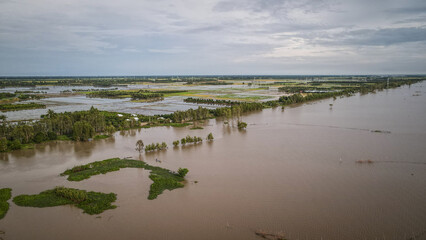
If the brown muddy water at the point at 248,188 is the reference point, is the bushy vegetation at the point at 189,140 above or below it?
above

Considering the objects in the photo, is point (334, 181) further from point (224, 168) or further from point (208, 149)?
point (208, 149)

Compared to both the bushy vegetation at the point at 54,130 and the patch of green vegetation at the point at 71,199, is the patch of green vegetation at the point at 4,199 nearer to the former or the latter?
the patch of green vegetation at the point at 71,199

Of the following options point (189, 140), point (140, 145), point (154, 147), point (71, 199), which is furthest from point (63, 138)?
point (71, 199)

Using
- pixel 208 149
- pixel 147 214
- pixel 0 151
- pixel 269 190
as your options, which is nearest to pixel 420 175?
pixel 269 190

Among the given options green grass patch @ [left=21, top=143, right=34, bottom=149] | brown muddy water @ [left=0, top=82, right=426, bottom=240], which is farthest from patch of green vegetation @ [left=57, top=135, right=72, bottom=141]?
green grass patch @ [left=21, top=143, right=34, bottom=149]

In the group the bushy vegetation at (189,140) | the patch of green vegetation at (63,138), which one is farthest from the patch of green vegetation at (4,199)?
the bushy vegetation at (189,140)

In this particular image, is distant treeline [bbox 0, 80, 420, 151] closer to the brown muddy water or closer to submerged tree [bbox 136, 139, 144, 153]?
the brown muddy water
